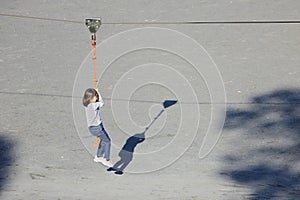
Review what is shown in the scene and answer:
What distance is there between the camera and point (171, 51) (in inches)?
610

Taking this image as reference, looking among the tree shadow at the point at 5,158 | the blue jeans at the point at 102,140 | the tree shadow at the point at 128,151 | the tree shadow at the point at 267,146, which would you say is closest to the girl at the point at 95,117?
the blue jeans at the point at 102,140

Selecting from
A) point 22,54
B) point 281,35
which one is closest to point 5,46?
point 22,54

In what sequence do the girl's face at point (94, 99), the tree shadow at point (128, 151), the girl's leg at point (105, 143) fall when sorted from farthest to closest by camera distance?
the tree shadow at point (128, 151) → the girl's leg at point (105, 143) → the girl's face at point (94, 99)

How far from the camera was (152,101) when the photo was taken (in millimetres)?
12547

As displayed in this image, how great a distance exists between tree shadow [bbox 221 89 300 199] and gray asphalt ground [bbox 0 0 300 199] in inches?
0.7

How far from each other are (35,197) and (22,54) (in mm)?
6949

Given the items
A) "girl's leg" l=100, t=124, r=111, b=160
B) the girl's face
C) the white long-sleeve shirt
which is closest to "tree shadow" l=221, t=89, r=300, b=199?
"girl's leg" l=100, t=124, r=111, b=160

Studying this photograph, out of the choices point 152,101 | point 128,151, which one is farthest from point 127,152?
point 152,101

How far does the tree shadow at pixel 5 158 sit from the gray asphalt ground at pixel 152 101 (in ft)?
0.05

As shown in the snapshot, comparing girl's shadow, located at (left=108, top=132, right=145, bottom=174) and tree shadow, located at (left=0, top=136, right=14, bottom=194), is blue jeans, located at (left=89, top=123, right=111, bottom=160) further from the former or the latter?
Answer: tree shadow, located at (left=0, top=136, right=14, bottom=194)

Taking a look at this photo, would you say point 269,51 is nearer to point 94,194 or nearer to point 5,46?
point 5,46

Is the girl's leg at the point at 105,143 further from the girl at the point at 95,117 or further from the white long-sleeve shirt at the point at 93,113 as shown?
the white long-sleeve shirt at the point at 93,113

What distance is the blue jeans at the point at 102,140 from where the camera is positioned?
377 inches

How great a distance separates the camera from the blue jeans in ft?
31.4
